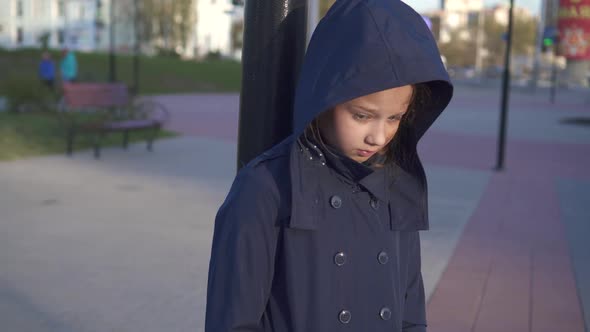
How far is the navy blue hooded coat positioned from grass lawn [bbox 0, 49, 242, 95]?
28.2m

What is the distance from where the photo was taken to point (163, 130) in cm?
1395

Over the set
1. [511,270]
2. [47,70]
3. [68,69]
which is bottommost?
[511,270]

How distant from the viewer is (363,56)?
5.06 ft

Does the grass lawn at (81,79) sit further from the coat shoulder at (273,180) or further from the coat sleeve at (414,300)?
the coat shoulder at (273,180)

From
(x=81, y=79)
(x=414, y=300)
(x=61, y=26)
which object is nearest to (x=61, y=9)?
(x=61, y=26)

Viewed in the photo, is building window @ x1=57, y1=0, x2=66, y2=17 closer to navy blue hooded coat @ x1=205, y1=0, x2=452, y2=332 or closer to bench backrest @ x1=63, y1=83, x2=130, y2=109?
bench backrest @ x1=63, y1=83, x2=130, y2=109

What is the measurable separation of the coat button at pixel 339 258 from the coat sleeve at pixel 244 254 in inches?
5.6

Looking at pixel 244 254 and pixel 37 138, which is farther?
pixel 37 138

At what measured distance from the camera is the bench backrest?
11.3 meters

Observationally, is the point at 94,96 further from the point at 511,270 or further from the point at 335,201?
the point at 335,201

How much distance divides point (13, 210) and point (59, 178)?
1.76m

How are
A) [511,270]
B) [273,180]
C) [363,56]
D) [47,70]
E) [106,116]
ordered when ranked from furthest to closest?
1. [47,70]
2. [106,116]
3. [511,270]
4. [273,180]
5. [363,56]

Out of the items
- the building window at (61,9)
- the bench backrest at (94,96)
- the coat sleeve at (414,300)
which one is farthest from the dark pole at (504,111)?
the building window at (61,9)

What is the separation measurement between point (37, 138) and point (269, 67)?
33.9ft
